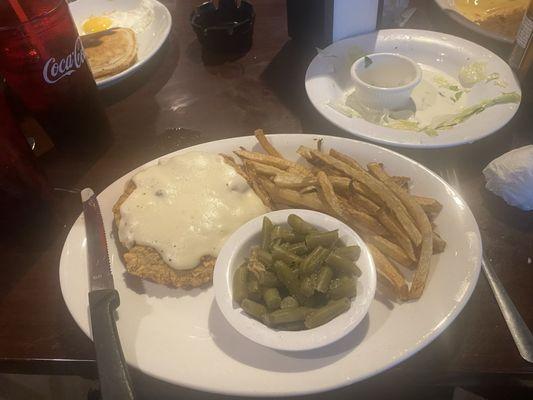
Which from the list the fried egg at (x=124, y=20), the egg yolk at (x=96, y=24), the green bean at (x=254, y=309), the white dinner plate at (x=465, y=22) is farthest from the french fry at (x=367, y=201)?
the egg yolk at (x=96, y=24)

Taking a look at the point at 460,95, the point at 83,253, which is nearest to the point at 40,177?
the point at 83,253

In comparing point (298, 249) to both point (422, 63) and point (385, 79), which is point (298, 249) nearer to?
point (385, 79)

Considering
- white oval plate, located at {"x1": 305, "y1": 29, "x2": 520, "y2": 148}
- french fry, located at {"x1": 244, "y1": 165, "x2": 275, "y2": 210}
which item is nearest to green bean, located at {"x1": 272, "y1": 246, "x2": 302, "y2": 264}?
french fry, located at {"x1": 244, "y1": 165, "x2": 275, "y2": 210}

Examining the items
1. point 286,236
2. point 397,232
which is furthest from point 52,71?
point 397,232

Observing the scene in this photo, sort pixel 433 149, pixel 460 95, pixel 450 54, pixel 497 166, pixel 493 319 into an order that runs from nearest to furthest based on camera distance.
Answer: pixel 493 319 < pixel 497 166 < pixel 433 149 < pixel 460 95 < pixel 450 54

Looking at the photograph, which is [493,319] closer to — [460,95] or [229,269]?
A: [229,269]

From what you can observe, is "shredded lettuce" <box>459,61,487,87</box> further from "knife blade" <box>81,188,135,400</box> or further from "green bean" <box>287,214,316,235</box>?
"knife blade" <box>81,188,135,400</box>

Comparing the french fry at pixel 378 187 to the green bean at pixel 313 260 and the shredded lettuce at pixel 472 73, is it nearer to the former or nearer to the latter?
the green bean at pixel 313 260
